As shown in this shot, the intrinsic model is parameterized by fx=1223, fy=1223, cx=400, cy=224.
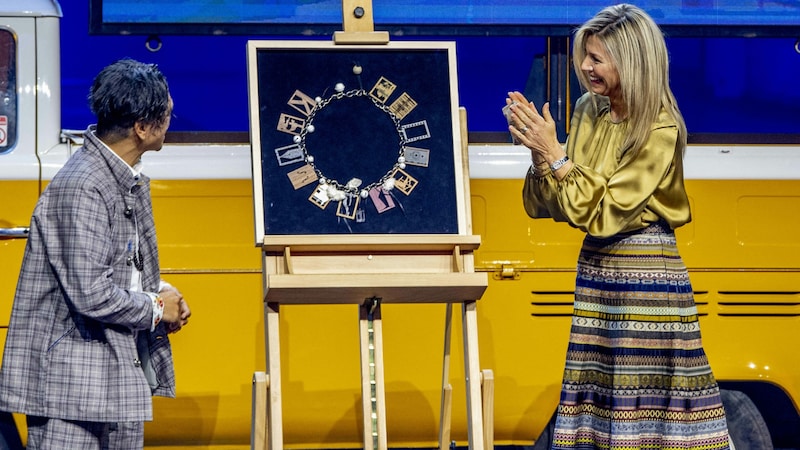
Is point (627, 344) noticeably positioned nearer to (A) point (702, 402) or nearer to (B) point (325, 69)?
(A) point (702, 402)

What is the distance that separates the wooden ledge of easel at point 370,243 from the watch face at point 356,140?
0.07 metres

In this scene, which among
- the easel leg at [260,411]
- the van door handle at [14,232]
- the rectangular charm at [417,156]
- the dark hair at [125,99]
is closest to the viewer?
the dark hair at [125,99]

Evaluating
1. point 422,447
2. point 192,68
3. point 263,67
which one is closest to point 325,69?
point 263,67

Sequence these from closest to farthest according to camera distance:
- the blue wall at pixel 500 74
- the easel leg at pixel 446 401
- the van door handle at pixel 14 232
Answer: the easel leg at pixel 446 401 → the van door handle at pixel 14 232 → the blue wall at pixel 500 74

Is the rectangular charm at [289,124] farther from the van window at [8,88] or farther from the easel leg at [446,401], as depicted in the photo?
the van window at [8,88]

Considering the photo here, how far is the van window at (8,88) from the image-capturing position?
4871 mm

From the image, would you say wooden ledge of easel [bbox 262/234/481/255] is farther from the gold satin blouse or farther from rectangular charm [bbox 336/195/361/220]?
the gold satin blouse

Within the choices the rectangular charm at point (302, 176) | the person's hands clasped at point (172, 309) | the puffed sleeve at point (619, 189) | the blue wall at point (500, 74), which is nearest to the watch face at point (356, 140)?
the rectangular charm at point (302, 176)

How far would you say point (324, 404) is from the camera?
4980 millimetres

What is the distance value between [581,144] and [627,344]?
0.68m

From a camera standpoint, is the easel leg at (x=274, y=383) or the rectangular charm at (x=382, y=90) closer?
the easel leg at (x=274, y=383)

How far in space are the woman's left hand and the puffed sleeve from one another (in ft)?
0.22

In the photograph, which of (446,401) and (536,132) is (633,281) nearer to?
(536,132)

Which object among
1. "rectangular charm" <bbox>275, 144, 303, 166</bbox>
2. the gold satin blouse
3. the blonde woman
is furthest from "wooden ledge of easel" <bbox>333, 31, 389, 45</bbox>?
the gold satin blouse
